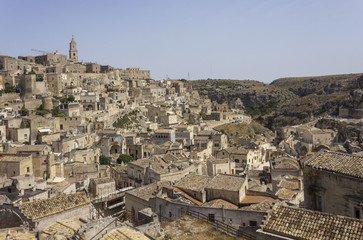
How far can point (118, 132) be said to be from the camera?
4522 centimetres

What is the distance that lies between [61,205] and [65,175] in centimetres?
1423

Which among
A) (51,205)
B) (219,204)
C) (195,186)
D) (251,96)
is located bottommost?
(219,204)

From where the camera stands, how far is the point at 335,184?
40.2 feet

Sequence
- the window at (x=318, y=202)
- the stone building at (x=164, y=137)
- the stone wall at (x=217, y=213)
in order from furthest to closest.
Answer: the stone building at (x=164, y=137) < the stone wall at (x=217, y=213) < the window at (x=318, y=202)

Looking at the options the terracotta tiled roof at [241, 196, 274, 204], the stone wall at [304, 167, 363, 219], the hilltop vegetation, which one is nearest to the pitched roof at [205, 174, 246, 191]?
the terracotta tiled roof at [241, 196, 274, 204]

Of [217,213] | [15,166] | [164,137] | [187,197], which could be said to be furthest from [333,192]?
[164,137]

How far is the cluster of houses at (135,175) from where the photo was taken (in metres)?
11.6

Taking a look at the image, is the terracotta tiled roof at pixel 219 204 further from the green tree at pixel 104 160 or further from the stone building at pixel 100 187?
the green tree at pixel 104 160

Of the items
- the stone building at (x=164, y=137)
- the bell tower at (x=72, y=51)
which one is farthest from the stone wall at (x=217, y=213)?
the bell tower at (x=72, y=51)

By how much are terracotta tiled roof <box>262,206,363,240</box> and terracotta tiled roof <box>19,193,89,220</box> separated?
30.9ft

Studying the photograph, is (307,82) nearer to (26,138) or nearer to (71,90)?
(71,90)

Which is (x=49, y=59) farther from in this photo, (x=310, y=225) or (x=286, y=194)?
(x=310, y=225)

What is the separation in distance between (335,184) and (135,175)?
18202mm

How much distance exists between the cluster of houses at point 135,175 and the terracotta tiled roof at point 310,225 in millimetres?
30
